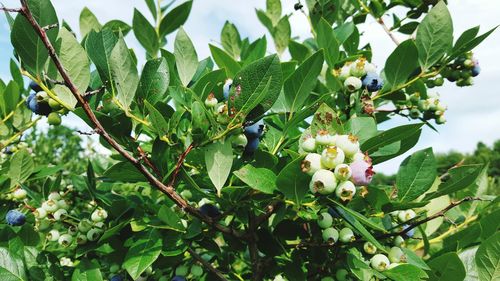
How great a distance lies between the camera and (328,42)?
145cm

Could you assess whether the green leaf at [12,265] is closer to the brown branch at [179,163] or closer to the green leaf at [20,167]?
the green leaf at [20,167]

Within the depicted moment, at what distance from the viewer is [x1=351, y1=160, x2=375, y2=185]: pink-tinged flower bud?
35.9 inches

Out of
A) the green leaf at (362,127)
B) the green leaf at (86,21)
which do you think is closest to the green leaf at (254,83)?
the green leaf at (362,127)

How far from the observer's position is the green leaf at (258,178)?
3.20 ft

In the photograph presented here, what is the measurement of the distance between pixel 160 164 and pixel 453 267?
0.77 m

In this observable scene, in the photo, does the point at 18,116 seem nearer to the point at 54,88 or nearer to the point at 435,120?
the point at 54,88

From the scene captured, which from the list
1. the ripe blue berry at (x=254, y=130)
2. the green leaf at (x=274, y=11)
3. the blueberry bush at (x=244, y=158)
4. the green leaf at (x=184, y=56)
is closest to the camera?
the blueberry bush at (x=244, y=158)

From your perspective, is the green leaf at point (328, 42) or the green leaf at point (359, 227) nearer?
the green leaf at point (359, 227)

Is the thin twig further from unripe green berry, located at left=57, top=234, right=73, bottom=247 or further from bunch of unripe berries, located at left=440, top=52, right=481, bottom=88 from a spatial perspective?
unripe green berry, located at left=57, top=234, right=73, bottom=247

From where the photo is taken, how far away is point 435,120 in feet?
5.86

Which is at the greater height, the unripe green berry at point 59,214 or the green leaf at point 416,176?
the green leaf at point 416,176

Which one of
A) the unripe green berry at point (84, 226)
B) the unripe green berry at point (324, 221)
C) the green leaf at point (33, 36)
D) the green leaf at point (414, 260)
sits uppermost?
the green leaf at point (33, 36)

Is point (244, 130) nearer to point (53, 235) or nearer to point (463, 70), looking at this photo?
point (53, 235)

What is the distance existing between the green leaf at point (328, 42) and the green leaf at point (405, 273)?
659mm
